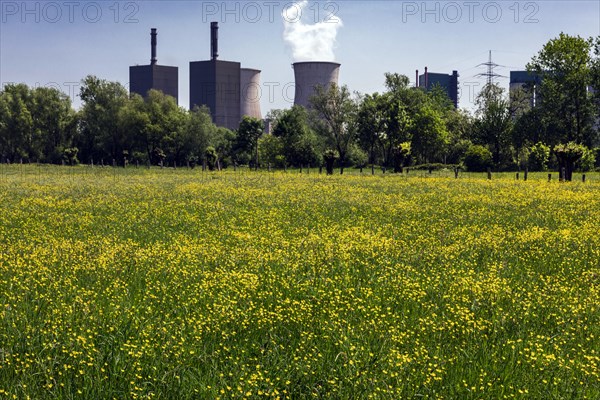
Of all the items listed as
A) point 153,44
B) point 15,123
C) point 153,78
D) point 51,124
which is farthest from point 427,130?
point 153,44

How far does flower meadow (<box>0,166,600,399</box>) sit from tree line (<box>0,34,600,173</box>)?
6675 cm

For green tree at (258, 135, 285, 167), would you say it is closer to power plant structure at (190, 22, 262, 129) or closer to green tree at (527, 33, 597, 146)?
green tree at (527, 33, 597, 146)

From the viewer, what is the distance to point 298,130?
94938 mm

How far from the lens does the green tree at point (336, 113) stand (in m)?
96.5

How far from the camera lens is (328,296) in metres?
8.70

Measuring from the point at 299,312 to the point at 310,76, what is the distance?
120 m

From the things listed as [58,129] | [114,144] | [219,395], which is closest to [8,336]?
[219,395]

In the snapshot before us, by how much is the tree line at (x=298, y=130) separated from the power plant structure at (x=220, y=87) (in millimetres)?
46591

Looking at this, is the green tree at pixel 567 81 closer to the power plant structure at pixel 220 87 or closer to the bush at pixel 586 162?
the bush at pixel 586 162

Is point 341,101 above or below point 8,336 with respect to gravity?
above

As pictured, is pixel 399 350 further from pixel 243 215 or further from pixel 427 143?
pixel 427 143

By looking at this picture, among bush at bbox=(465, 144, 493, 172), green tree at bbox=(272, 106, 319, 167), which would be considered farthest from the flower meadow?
green tree at bbox=(272, 106, 319, 167)

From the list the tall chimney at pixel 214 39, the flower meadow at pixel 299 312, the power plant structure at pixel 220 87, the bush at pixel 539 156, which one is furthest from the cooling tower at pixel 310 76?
the flower meadow at pixel 299 312

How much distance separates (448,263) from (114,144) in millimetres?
101025
